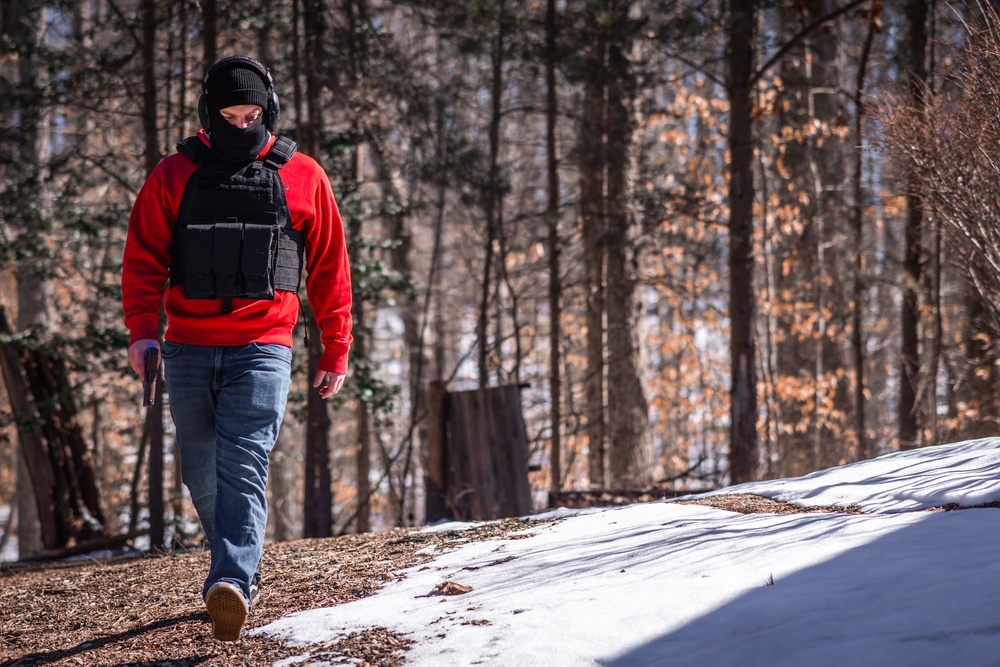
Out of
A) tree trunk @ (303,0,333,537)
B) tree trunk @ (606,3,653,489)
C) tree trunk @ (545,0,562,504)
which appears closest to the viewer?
tree trunk @ (303,0,333,537)

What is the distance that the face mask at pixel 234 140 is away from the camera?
3.56 m

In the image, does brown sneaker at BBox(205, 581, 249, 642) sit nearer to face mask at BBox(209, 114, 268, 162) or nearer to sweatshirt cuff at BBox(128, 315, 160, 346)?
sweatshirt cuff at BBox(128, 315, 160, 346)

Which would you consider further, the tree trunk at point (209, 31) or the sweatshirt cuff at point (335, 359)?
the tree trunk at point (209, 31)

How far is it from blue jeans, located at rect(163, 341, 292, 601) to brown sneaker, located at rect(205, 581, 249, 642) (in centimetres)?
14

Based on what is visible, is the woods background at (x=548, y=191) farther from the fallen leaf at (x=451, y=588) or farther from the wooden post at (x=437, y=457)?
the fallen leaf at (x=451, y=588)

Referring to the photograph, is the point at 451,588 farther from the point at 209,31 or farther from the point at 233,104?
the point at 209,31

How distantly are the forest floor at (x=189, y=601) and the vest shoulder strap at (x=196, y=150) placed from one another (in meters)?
1.83

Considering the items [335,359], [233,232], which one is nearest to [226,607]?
[335,359]

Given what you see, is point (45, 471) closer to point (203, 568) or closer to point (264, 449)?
point (203, 568)

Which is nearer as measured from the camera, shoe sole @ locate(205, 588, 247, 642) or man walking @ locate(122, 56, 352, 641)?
shoe sole @ locate(205, 588, 247, 642)

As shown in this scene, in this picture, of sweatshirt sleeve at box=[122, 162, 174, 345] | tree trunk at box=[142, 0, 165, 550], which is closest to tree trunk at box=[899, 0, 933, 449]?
tree trunk at box=[142, 0, 165, 550]

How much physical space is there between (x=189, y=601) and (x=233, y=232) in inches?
71.9

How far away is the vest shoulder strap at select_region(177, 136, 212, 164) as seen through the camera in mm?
3582

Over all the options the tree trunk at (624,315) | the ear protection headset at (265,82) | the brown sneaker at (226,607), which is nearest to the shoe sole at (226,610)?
the brown sneaker at (226,607)
